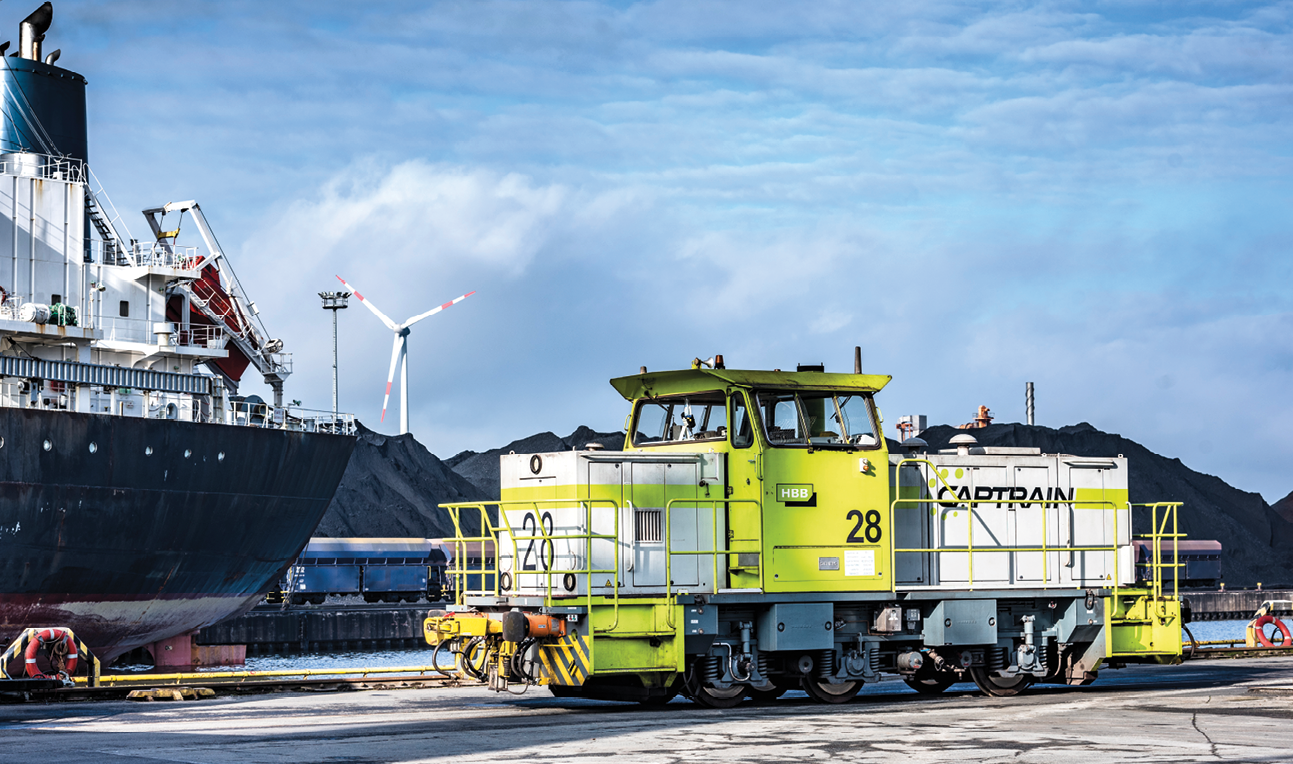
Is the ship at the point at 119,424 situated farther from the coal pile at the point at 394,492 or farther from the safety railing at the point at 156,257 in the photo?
the coal pile at the point at 394,492

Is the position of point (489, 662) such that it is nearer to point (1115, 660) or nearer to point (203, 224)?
point (1115, 660)

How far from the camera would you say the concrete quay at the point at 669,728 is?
41.3 feet

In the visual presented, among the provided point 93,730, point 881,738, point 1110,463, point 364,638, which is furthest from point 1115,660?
point 364,638

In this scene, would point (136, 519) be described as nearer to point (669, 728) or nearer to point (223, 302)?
point (223, 302)

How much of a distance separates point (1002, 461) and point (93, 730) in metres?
12.1

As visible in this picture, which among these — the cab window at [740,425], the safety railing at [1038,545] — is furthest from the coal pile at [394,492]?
the cab window at [740,425]

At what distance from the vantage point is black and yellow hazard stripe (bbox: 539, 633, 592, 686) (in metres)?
16.4

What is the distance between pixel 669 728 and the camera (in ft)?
48.0

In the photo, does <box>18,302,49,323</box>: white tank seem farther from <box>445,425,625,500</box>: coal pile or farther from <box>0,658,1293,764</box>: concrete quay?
<box>445,425,625,500</box>: coal pile

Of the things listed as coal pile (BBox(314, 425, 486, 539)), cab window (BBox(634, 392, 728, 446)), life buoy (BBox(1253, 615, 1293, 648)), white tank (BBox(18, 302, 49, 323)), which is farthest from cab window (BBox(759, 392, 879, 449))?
coal pile (BBox(314, 425, 486, 539))

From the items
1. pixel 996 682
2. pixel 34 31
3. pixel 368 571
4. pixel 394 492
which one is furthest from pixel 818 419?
pixel 394 492

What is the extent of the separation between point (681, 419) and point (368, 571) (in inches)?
1885

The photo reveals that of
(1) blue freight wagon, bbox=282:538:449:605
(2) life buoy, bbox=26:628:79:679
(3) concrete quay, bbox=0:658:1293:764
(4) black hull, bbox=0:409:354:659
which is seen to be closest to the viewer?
(3) concrete quay, bbox=0:658:1293:764

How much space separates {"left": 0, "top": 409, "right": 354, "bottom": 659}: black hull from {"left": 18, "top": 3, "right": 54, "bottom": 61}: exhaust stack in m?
13.2
